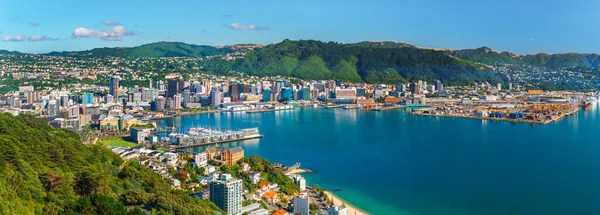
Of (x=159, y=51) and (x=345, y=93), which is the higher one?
(x=159, y=51)

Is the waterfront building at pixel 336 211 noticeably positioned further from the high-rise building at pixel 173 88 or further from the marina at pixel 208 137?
the high-rise building at pixel 173 88

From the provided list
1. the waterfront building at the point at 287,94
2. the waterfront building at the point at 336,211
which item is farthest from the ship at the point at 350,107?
the waterfront building at the point at 336,211

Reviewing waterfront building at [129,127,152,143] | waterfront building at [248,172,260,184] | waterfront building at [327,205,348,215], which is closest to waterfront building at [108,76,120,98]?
waterfront building at [129,127,152,143]

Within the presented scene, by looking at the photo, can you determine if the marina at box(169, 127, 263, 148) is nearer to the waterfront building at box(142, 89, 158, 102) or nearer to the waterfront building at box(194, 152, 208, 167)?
the waterfront building at box(194, 152, 208, 167)

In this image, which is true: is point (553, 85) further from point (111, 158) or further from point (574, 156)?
point (111, 158)

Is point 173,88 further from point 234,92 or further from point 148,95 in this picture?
point 234,92

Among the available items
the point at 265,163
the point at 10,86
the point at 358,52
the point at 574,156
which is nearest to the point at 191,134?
the point at 265,163

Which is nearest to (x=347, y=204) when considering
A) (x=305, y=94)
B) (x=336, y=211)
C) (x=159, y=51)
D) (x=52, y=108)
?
(x=336, y=211)

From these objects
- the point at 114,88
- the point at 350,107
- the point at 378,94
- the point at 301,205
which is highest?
the point at 114,88
